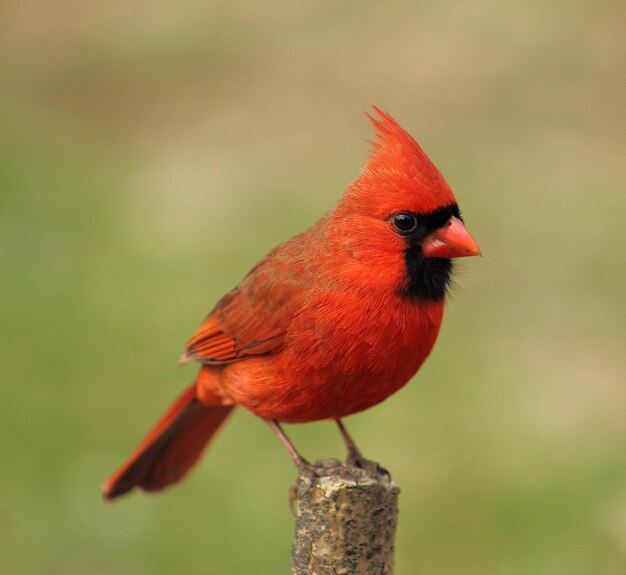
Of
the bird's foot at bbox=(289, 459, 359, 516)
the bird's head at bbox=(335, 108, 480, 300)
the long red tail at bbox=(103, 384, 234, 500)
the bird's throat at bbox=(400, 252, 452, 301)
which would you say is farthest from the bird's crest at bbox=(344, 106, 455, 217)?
the long red tail at bbox=(103, 384, 234, 500)

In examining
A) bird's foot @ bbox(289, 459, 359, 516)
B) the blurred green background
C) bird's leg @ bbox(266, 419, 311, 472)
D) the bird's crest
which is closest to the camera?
bird's foot @ bbox(289, 459, 359, 516)

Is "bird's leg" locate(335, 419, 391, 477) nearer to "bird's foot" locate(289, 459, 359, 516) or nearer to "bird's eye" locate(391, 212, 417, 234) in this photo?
"bird's foot" locate(289, 459, 359, 516)

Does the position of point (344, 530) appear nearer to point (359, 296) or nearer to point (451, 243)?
point (359, 296)

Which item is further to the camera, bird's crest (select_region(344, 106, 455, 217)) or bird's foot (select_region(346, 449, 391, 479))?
bird's foot (select_region(346, 449, 391, 479))

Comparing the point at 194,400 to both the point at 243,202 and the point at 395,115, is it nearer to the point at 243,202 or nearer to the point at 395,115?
the point at 243,202

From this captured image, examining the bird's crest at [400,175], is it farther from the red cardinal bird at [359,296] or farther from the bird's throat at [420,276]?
the bird's throat at [420,276]

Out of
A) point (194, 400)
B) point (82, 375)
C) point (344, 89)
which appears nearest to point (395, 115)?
point (344, 89)

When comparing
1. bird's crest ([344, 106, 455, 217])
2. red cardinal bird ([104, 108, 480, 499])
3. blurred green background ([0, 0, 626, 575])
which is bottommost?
blurred green background ([0, 0, 626, 575])
